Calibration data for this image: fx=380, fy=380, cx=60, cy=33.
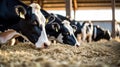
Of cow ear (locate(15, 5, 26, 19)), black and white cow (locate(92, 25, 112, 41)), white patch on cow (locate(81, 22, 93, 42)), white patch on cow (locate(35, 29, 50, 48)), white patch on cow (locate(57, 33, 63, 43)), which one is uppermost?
cow ear (locate(15, 5, 26, 19))

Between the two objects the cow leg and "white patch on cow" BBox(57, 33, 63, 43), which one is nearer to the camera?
the cow leg

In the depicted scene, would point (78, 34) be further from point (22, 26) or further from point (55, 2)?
point (22, 26)

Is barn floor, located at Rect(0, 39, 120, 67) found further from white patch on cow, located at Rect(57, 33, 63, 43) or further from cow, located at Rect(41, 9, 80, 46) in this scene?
white patch on cow, located at Rect(57, 33, 63, 43)

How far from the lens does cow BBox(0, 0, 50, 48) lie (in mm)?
7164

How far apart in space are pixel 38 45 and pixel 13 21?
82 centimetres

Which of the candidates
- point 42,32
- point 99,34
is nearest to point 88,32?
point 99,34

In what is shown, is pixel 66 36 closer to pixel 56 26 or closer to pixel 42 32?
pixel 56 26

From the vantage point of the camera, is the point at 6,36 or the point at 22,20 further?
the point at 22,20

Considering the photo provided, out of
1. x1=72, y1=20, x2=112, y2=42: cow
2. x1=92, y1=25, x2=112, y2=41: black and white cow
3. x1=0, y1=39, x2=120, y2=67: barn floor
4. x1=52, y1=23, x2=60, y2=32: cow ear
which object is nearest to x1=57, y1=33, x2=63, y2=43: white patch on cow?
x1=52, y1=23, x2=60, y2=32: cow ear

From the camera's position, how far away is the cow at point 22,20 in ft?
23.5

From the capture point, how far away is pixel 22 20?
23.8 ft

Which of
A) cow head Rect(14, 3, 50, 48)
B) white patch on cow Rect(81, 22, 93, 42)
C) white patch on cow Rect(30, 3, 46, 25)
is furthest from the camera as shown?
white patch on cow Rect(81, 22, 93, 42)

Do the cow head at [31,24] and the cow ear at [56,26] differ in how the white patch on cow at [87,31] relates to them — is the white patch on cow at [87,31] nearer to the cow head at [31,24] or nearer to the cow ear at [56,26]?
the cow ear at [56,26]

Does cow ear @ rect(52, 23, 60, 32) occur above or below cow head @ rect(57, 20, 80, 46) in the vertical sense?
above
